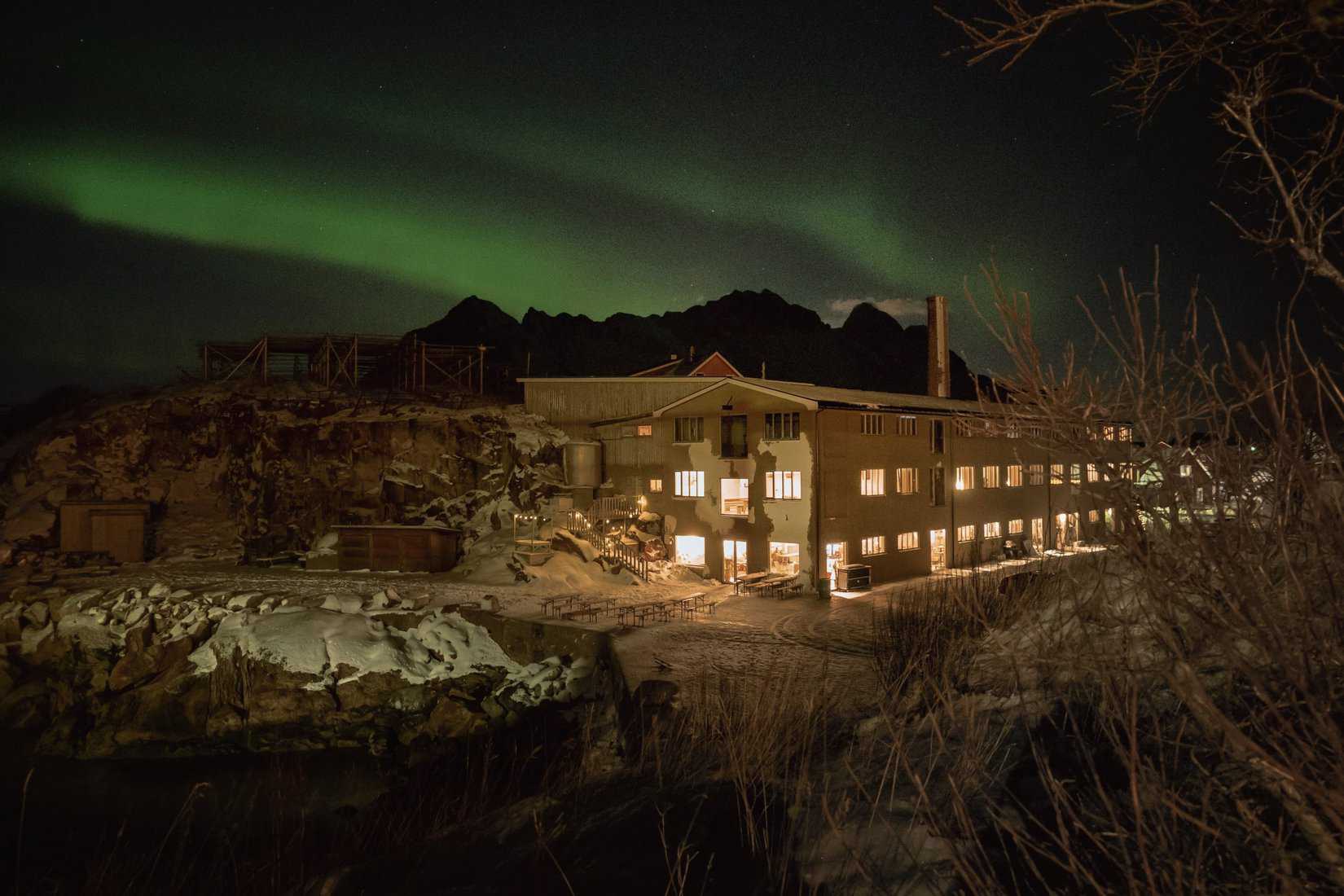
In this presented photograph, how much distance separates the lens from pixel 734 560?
86.3 feet

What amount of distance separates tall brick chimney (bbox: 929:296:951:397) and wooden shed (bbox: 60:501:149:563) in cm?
3760

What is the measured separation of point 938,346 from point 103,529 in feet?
130

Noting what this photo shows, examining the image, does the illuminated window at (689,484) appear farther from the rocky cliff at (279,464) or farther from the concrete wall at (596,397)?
the rocky cliff at (279,464)

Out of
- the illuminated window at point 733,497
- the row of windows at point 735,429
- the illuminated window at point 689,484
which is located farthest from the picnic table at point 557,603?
the row of windows at point 735,429

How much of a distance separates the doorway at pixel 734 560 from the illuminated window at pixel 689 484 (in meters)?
2.24

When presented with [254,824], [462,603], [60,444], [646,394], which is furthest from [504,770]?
[60,444]

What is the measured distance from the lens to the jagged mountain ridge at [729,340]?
256 feet

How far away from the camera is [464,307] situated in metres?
82.9

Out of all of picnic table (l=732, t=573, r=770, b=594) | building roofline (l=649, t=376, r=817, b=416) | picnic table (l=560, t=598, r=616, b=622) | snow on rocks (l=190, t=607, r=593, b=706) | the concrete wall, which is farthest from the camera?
the concrete wall

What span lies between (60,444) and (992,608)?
121ft

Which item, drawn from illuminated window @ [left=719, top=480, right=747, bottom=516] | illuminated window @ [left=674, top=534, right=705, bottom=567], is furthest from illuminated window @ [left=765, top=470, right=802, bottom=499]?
illuminated window @ [left=674, top=534, right=705, bottom=567]

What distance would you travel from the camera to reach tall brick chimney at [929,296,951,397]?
123ft

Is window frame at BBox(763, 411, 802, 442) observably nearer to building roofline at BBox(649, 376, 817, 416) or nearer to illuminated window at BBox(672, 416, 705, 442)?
building roofline at BBox(649, 376, 817, 416)

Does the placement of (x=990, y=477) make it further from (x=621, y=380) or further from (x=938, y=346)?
(x=621, y=380)
